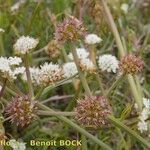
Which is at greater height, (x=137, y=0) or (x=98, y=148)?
(x=137, y=0)

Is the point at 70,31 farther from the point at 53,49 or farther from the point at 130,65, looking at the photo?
the point at 53,49

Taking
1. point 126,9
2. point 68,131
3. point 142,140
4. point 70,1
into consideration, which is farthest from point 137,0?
point 142,140

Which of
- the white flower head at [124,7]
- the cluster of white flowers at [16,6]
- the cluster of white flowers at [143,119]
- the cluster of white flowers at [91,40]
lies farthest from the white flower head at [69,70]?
the white flower head at [124,7]

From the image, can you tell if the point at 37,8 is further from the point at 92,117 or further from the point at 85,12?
the point at 92,117

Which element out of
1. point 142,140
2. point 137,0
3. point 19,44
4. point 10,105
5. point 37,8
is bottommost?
point 142,140

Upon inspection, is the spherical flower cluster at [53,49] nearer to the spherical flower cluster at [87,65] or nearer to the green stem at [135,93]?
the spherical flower cluster at [87,65]

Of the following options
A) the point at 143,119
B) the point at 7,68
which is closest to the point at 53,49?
the point at 7,68

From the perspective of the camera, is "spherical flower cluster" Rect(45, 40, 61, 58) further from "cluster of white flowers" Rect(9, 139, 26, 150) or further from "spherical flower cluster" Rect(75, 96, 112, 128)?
"spherical flower cluster" Rect(75, 96, 112, 128)
